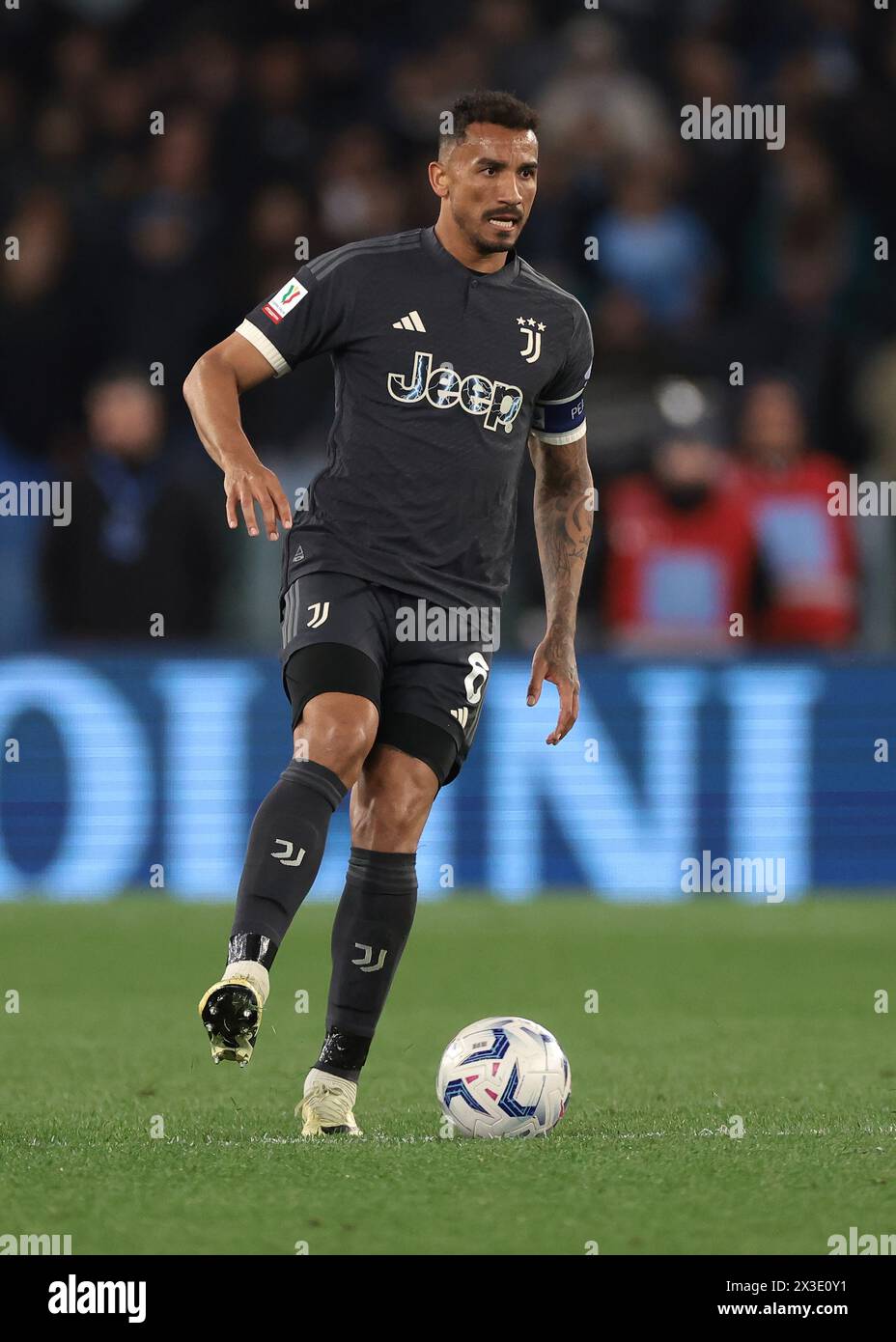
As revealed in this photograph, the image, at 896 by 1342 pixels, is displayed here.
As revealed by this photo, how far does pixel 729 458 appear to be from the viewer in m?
10.9

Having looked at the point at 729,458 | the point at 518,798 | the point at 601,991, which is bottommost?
the point at 601,991

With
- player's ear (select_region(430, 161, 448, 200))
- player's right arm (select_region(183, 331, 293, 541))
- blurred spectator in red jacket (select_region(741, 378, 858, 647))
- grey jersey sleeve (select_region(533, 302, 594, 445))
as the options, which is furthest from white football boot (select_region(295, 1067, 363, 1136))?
blurred spectator in red jacket (select_region(741, 378, 858, 647))

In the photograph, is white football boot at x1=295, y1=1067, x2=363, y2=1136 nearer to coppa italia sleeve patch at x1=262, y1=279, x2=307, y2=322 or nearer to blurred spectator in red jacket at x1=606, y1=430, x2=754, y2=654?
coppa italia sleeve patch at x1=262, y1=279, x2=307, y2=322

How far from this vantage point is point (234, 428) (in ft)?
15.5

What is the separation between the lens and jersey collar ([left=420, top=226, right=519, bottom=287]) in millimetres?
5148

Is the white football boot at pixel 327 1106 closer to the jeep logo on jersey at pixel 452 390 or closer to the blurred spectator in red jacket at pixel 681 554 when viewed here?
the jeep logo on jersey at pixel 452 390

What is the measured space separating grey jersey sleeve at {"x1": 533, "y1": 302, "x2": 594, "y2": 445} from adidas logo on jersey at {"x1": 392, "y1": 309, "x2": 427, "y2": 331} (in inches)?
15.0

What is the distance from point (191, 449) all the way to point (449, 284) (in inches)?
277

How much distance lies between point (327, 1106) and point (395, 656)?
102 centimetres

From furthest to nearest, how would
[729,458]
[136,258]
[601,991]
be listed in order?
[136,258] → [729,458] → [601,991]

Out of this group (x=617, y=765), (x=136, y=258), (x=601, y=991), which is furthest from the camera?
(x=136, y=258)
